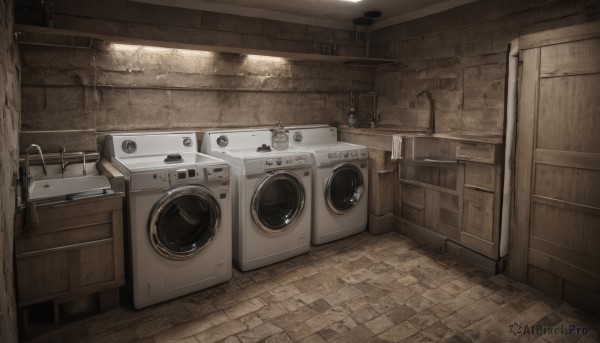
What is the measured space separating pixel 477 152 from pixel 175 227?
2466 mm

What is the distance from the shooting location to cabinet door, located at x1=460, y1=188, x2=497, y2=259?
311 centimetres

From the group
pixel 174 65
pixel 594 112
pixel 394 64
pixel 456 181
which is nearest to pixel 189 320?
pixel 174 65

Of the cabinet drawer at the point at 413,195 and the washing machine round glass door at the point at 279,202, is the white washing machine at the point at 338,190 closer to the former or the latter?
the washing machine round glass door at the point at 279,202

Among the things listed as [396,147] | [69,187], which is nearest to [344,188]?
[396,147]

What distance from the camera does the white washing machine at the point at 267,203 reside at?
10.2 ft

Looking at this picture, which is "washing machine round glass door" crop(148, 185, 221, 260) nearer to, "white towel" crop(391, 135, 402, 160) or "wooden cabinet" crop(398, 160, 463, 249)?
"white towel" crop(391, 135, 402, 160)

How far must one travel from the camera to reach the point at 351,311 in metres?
2.60

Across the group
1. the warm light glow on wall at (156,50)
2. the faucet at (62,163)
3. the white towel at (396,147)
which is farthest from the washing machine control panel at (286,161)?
the faucet at (62,163)

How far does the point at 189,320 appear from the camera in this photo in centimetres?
251

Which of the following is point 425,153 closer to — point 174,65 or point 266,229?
point 266,229

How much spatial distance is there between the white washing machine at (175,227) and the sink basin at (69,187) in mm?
169

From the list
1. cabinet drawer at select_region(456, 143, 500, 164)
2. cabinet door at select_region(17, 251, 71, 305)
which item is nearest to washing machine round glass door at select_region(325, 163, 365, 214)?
cabinet drawer at select_region(456, 143, 500, 164)

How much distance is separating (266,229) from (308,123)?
1.74 metres

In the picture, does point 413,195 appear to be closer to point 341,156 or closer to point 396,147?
point 396,147
